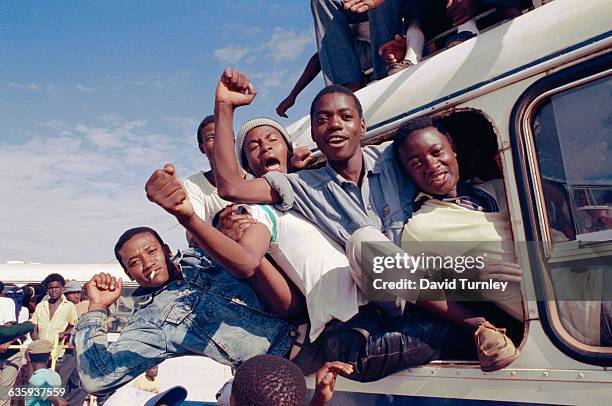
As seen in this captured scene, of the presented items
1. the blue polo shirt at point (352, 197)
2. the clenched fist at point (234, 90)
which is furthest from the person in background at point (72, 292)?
the clenched fist at point (234, 90)

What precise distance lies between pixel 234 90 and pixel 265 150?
0.45 m

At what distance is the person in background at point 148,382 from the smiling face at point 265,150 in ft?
14.8

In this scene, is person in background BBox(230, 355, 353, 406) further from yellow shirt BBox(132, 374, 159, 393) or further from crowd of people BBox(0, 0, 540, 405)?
yellow shirt BBox(132, 374, 159, 393)

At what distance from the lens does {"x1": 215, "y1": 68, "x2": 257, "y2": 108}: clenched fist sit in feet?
6.87

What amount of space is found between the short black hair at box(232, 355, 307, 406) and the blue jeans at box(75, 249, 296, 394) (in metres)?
0.49

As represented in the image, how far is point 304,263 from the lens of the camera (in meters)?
2.07

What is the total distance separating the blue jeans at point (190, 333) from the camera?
2191 millimetres

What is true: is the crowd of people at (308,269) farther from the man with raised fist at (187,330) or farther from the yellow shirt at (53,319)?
the yellow shirt at (53,319)

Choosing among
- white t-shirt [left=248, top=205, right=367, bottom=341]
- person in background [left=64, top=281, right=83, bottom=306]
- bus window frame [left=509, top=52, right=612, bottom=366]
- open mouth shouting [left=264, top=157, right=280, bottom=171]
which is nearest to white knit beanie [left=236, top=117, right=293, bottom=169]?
open mouth shouting [left=264, top=157, right=280, bottom=171]

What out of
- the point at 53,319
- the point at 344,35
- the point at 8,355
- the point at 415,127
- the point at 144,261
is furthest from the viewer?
the point at 8,355

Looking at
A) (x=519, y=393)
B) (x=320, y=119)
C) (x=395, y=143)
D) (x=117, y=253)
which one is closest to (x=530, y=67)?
(x=395, y=143)

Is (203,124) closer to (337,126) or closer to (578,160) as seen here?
(337,126)

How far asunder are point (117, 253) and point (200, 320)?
589 mm

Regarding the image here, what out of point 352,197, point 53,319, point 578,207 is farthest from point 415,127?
point 53,319
